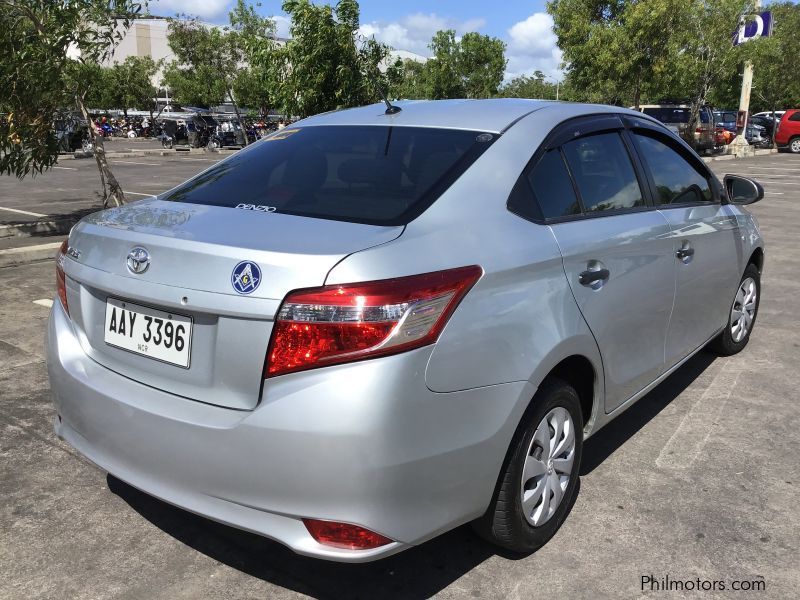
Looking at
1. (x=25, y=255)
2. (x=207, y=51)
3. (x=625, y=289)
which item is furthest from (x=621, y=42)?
(x=625, y=289)

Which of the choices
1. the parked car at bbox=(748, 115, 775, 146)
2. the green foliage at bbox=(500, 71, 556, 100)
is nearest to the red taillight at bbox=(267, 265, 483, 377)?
the parked car at bbox=(748, 115, 775, 146)

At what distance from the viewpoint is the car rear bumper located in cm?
201

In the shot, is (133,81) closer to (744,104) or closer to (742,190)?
(744,104)

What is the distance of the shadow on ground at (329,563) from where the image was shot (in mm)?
2568

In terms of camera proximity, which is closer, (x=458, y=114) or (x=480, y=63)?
(x=458, y=114)

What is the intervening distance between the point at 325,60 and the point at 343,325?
8715 millimetres

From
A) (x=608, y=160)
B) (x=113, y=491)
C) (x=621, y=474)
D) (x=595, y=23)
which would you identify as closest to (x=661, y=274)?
(x=608, y=160)

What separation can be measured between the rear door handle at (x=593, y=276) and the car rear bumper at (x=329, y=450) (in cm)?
60

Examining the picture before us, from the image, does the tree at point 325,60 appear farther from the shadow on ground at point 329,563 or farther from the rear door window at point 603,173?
the shadow on ground at point 329,563

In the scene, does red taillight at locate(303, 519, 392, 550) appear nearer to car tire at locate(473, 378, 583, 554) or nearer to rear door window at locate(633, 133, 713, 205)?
car tire at locate(473, 378, 583, 554)

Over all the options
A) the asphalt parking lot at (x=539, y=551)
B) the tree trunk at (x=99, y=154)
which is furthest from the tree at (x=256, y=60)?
the asphalt parking lot at (x=539, y=551)

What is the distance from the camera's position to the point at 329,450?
6.59ft

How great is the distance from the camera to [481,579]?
262 cm

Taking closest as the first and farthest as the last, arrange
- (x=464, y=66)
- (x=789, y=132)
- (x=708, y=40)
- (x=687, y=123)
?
(x=708, y=40) < (x=687, y=123) < (x=789, y=132) < (x=464, y=66)
